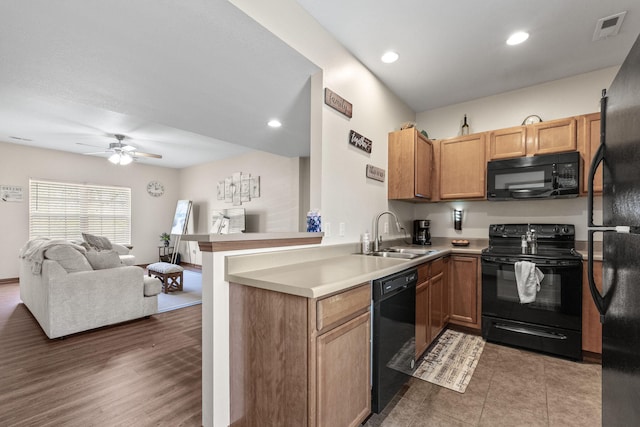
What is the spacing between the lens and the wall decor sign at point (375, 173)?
2864 mm

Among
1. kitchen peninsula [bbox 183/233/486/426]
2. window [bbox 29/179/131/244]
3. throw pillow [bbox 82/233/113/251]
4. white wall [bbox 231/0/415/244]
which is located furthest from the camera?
window [bbox 29/179/131/244]

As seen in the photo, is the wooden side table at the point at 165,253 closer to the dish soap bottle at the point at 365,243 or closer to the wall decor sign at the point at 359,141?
the dish soap bottle at the point at 365,243

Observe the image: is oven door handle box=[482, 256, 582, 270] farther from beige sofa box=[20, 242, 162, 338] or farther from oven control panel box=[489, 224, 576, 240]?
beige sofa box=[20, 242, 162, 338]

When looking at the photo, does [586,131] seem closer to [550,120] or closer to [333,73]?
[550,120]

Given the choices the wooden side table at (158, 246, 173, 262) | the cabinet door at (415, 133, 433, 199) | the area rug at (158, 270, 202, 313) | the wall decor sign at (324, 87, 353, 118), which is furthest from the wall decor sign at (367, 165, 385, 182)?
the wooden side table at (158, 246, 173, 262)

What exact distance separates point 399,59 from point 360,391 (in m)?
2.73

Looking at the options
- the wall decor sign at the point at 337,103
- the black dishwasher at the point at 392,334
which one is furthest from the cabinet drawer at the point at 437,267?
the wall decor sign at the point at 337,103

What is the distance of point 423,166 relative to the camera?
3.26 meters

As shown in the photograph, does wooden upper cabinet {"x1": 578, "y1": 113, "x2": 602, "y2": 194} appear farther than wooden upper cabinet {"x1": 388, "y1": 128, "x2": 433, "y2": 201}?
No

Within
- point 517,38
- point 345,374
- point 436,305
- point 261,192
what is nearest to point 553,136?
point 517,38

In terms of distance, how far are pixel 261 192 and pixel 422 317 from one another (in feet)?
14.4

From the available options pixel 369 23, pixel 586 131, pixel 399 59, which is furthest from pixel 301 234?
pixel 586 131

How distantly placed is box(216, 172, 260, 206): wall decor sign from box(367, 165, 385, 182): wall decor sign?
11.5 ft

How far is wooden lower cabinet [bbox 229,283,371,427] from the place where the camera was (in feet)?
4.06
